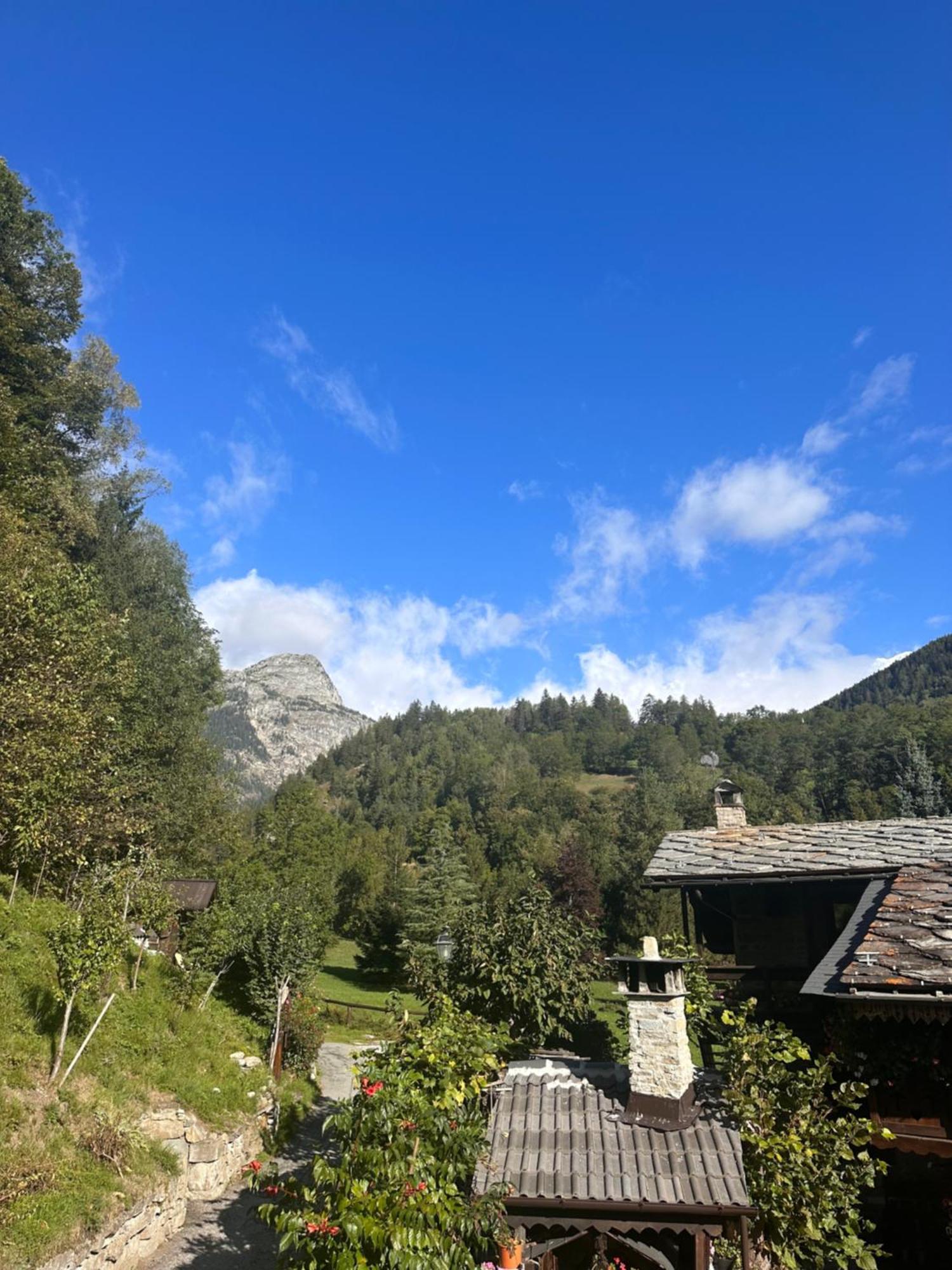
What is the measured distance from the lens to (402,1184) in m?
6.18

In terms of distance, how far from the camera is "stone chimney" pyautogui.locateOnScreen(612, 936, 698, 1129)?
25.7ft

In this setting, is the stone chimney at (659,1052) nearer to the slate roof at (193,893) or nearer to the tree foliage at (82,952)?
the tree foliage at (82,952)

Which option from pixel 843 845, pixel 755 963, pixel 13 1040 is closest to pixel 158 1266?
pixel 13 1040

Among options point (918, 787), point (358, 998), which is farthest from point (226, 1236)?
point (918, 787)

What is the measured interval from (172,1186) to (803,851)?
39.3ft

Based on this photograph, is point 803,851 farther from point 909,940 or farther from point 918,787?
point 918,787

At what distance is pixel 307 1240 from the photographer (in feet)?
18.8

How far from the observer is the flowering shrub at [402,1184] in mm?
5578

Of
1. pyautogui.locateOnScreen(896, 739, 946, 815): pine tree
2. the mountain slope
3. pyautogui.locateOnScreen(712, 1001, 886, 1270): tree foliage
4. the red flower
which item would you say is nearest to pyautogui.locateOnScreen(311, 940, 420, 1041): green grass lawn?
pyautogui.locateOnScreen(712, 1001, 886, 1270): tree foliage

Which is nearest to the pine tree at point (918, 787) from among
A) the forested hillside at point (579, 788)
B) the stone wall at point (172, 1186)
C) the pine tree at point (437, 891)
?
the forested hillside at point (579, 788)

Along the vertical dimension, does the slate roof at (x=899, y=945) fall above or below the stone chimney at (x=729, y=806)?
below

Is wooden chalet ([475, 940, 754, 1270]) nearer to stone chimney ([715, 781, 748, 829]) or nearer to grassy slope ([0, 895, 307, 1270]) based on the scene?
grassy slope ([0, 895, 307, 1270])

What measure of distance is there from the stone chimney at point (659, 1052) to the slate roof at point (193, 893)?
1675cm

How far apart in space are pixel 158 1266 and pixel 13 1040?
12.9ft
